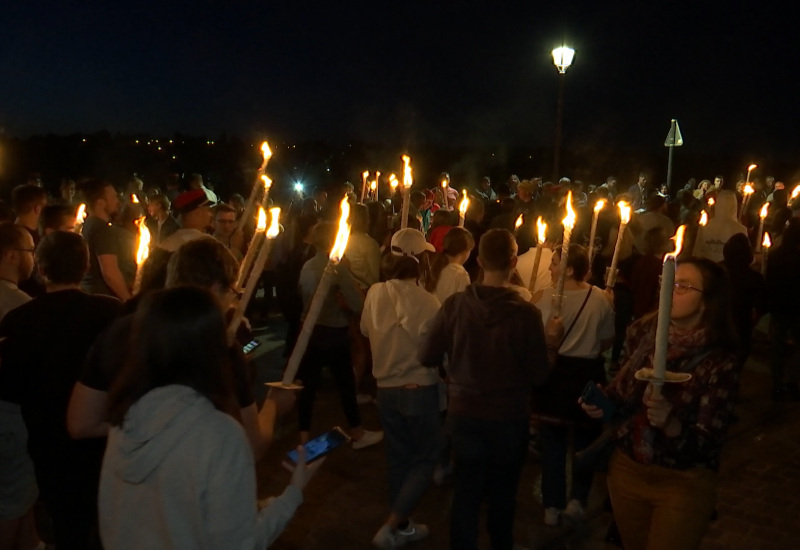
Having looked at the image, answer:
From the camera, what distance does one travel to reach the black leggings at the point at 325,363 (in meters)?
6.65

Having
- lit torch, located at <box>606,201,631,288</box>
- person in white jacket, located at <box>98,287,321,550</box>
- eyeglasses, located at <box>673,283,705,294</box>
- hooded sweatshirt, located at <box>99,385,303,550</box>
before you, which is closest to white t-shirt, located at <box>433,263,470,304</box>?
lit torch, located at <box>606,201,631,288</box>

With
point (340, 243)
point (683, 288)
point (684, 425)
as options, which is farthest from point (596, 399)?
point (340, 243)

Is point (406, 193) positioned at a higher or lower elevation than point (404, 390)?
higher

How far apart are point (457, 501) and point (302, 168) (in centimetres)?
1590

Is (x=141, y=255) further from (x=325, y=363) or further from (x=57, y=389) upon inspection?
(x=325, y=363)

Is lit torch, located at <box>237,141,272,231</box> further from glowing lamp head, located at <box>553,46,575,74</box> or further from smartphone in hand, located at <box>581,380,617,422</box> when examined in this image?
glowing lamp head, located at <box>553,46,575,74</box>

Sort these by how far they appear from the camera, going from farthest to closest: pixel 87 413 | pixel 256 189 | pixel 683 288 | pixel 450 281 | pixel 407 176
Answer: pixel 450 281 → pixel 407 176 → pixel 256 189 → pixel 683 288 → pixel 87 413

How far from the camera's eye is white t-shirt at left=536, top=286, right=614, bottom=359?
536cm

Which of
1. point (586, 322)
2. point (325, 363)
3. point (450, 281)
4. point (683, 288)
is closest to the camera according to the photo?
point (683, 288)

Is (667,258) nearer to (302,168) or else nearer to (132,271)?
(132,271)

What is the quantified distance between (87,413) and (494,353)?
216cm

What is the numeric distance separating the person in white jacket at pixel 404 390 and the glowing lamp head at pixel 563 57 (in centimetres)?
1051

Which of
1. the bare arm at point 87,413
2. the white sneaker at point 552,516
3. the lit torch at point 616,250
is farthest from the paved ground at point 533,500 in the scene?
the bare arm at point 87,413

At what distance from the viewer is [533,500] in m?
6.05
